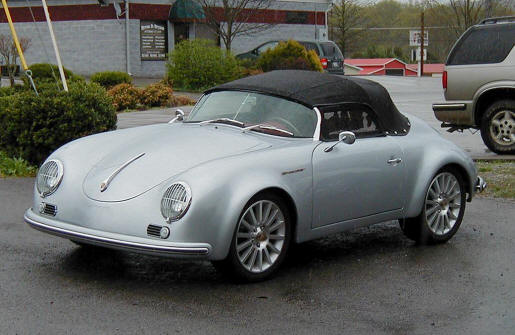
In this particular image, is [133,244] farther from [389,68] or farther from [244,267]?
[389,68]

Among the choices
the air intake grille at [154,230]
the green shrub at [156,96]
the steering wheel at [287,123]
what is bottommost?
the green shrub at [156,96]

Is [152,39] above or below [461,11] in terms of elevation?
below

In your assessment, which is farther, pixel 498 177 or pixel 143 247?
pixel 498 177

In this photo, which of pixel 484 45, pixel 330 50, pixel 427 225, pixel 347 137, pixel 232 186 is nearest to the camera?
pixel 232 186

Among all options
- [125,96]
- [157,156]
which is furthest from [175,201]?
[125,96]

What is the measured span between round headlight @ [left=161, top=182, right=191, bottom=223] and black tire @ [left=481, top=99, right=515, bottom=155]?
28.1 ft

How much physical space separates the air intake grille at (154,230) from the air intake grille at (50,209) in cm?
90

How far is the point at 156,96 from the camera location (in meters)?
22.9

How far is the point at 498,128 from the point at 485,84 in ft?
2.32

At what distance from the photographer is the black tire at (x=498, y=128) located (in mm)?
13086

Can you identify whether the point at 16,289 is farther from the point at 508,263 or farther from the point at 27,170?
the point at 27,170

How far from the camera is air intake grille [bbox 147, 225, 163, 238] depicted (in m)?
5.64

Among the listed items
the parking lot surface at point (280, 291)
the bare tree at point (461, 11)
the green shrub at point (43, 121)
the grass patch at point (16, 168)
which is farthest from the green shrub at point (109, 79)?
the bare tree at point (461, 11)

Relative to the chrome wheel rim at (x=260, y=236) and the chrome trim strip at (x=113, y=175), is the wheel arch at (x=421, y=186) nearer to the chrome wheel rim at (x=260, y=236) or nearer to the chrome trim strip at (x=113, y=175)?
the chrome wheel rim at (x=260, y=236)
